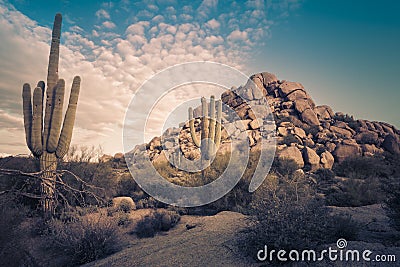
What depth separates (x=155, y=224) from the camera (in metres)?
9.48

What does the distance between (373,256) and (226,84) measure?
1152 centimetres

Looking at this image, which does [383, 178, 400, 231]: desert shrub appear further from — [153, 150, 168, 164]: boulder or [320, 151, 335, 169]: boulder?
[153, 150, 168, 164]: boulder

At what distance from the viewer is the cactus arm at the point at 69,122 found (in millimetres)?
10039

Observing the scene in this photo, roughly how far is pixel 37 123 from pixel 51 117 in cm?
53

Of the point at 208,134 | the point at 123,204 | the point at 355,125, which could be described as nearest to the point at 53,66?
the point at 123,204

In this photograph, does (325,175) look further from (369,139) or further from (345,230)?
(369,139)

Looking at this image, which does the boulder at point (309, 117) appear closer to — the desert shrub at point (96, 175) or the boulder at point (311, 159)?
the boulder at point (311, 159)

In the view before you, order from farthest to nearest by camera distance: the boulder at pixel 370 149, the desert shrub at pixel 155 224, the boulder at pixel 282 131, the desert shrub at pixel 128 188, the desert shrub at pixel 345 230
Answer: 1. the boulder at pixel 282 131
2. the boulder at pixel 370 149
3. the desert shrub at pixel 128 188
4. the desert shrub at pixel 155 224
5. the desert shrub at pixel 345 230

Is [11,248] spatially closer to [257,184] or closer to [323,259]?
[323,259]

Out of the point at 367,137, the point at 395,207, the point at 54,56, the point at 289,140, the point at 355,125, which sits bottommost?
the point at 395,207

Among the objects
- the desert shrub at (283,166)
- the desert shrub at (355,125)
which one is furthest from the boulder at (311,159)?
the desert shrub at (355,125)

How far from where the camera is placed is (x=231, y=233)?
21.2 feet

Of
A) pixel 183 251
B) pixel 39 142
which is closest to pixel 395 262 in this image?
pixel 183 251

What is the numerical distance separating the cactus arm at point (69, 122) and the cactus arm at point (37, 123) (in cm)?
65
